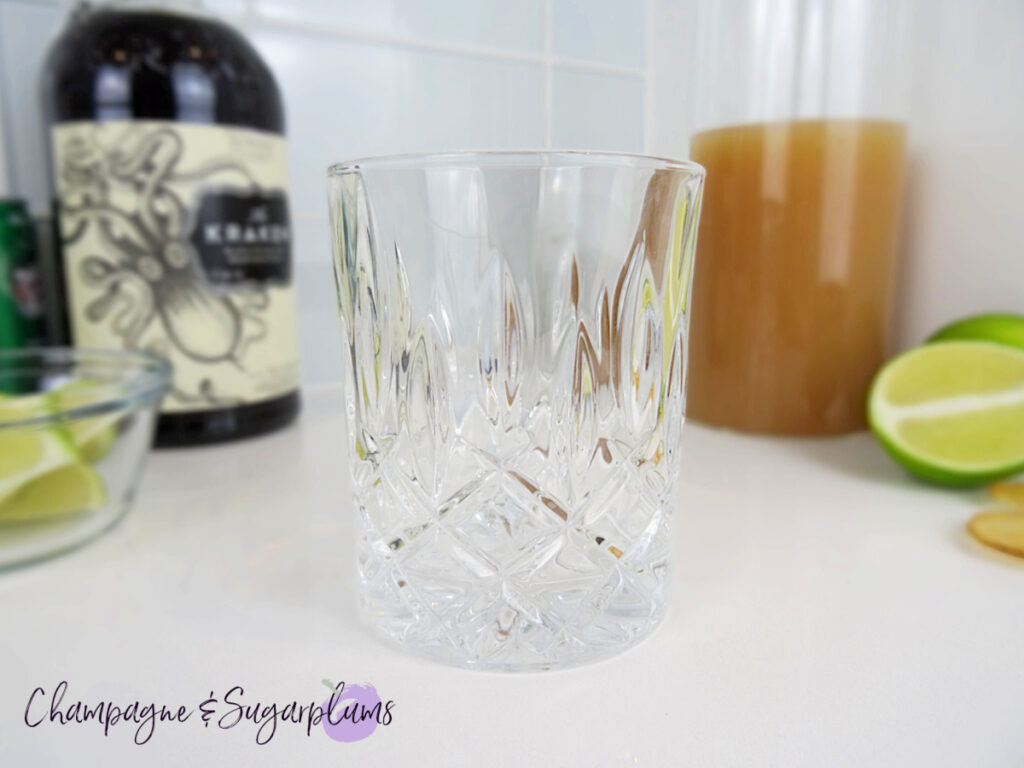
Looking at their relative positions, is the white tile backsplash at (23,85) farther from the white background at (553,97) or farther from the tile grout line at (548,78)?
the tile grout line at (548,78)

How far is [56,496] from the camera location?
35 centimetres

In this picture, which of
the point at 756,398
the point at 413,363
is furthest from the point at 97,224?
the point at 756,398

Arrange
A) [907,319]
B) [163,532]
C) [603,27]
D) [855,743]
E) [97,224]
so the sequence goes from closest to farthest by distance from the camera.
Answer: [855,743] < [163,532] < [97,224] < [907,319] < [603,27]

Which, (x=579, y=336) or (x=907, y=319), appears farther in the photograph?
(x=907, y=319)

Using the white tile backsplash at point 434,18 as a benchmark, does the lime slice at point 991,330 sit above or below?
below

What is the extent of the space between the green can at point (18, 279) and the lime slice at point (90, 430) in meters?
0.21

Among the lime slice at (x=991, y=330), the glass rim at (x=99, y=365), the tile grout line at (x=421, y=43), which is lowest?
the glass rim at (x=99, y=365)

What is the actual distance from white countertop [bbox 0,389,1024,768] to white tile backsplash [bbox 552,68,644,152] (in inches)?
16.6

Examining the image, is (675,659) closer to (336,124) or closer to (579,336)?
(579,336)

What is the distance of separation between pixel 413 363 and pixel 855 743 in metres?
0.17

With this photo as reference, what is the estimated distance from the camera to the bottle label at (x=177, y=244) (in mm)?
494

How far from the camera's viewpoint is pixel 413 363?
0.25m

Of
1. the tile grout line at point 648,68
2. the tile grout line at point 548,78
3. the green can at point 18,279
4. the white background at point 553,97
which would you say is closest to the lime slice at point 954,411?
the white background at point 553,97

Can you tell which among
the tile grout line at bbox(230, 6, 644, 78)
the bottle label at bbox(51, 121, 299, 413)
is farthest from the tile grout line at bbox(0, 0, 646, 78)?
the bottle label at bbox(51, 121, 299, 413)
